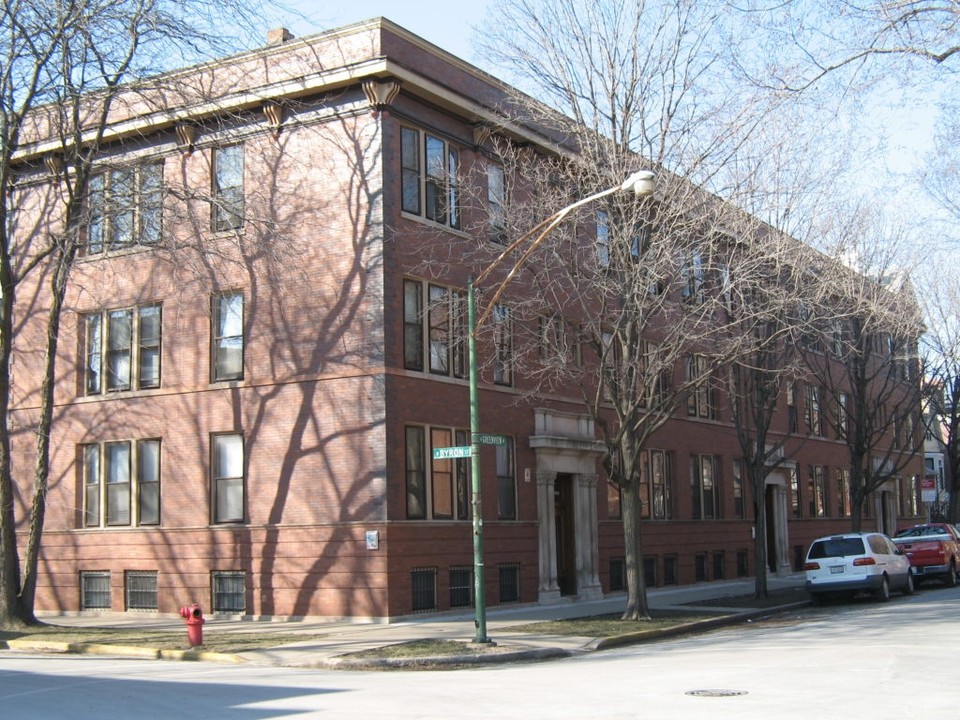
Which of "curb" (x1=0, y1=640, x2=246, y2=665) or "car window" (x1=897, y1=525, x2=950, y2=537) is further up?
"car window" (x1=897, y1=525, x2=950, y2=537)

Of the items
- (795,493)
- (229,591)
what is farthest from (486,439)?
(795,493)

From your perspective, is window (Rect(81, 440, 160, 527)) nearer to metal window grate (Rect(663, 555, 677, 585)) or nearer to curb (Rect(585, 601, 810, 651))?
curb (Rect(585, 601, 810, 651))

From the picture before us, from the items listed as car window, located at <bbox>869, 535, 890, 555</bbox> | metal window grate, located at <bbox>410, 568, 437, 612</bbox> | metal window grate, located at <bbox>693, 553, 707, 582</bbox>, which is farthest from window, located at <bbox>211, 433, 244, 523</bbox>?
metal window grate, located at <bbox>693, 553, 707, 582</bbox>

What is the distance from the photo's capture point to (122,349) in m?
26.9

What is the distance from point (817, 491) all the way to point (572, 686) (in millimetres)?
33986

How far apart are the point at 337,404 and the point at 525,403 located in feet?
18.7

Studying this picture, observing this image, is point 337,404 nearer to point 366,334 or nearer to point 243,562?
point 366,334

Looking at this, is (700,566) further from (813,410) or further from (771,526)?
(813,410)

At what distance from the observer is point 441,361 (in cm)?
2464

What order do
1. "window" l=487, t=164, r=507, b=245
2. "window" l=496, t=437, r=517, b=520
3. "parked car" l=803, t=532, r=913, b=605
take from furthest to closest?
"parked car" l=803, t=532, r=913, b=605 → "window" l=496, t=437, r=517, b=520 → "window" l=487, t=164, r=507, b=245

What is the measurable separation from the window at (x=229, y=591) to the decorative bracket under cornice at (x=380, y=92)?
10518mm

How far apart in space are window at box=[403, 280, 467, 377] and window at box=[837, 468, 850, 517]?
27.6 m

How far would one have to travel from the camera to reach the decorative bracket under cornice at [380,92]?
917 inches

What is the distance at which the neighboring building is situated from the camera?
904 inches
